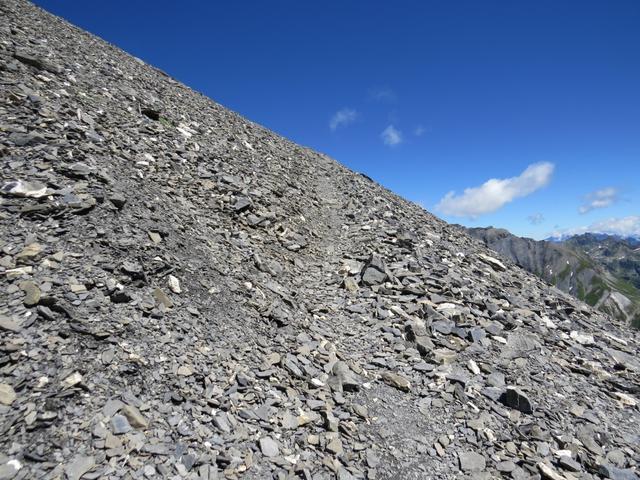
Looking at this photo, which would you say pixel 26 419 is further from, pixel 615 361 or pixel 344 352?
pixel 615 361

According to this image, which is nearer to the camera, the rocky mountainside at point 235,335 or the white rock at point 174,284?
the rocky mountainside at point 235,335

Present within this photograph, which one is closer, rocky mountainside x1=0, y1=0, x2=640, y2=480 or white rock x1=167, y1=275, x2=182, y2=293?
rocky mountainside x1=0, y1=0, x2=640, y2=480

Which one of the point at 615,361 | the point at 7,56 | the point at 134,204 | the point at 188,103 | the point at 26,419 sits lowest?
the point at 26,419

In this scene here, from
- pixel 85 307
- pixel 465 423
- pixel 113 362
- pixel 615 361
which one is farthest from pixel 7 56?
pixel 615 361

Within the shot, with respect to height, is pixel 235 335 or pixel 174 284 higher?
pixel 174 284

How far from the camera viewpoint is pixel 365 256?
54.9 feet

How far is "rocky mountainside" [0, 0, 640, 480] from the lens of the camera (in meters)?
6.76

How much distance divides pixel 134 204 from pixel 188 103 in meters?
15.8

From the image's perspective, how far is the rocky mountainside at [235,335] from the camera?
676 cm

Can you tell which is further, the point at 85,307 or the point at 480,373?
the point at 480,373

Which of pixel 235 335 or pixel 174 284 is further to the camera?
pixel 174 284

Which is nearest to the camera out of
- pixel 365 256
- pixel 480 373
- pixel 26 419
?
pixel 26 419

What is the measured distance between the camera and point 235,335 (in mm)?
9852

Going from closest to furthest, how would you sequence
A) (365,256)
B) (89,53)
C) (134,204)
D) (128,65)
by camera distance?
(134,204), (365,256), (89,53), (128,65)
